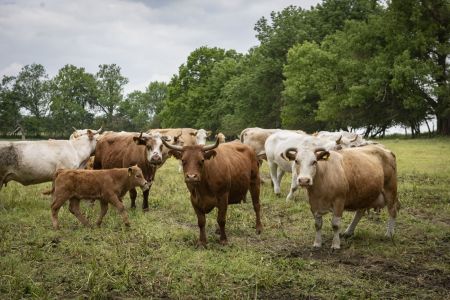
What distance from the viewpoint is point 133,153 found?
11992 mm

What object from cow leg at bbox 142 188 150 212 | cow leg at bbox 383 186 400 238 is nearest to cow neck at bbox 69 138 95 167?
cow leg at bbox 142 188 150 212

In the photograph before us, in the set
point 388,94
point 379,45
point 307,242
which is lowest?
point 307,242

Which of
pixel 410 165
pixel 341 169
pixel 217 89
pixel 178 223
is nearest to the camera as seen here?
pixel 341 169

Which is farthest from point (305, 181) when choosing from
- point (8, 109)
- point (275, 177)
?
point (8, 109)

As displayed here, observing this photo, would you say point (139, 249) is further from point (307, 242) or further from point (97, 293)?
point (307, 242)

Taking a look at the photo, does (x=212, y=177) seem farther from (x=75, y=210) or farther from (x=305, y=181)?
(x=75, y=210)

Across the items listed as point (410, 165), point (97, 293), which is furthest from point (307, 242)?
point (410, 165)

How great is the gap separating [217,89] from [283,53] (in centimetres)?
1232

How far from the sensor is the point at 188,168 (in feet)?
24.9

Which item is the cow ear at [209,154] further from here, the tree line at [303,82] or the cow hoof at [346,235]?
the tree line at [303,82]

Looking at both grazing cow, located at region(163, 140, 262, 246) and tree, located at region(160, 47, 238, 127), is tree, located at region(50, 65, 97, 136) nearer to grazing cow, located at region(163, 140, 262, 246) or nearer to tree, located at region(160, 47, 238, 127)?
tree, located at region(160, 47, 238, 127)

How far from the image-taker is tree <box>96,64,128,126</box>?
290ft

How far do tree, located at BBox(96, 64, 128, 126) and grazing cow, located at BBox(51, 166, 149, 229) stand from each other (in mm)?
80965

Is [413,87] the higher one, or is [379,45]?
[379,45]
